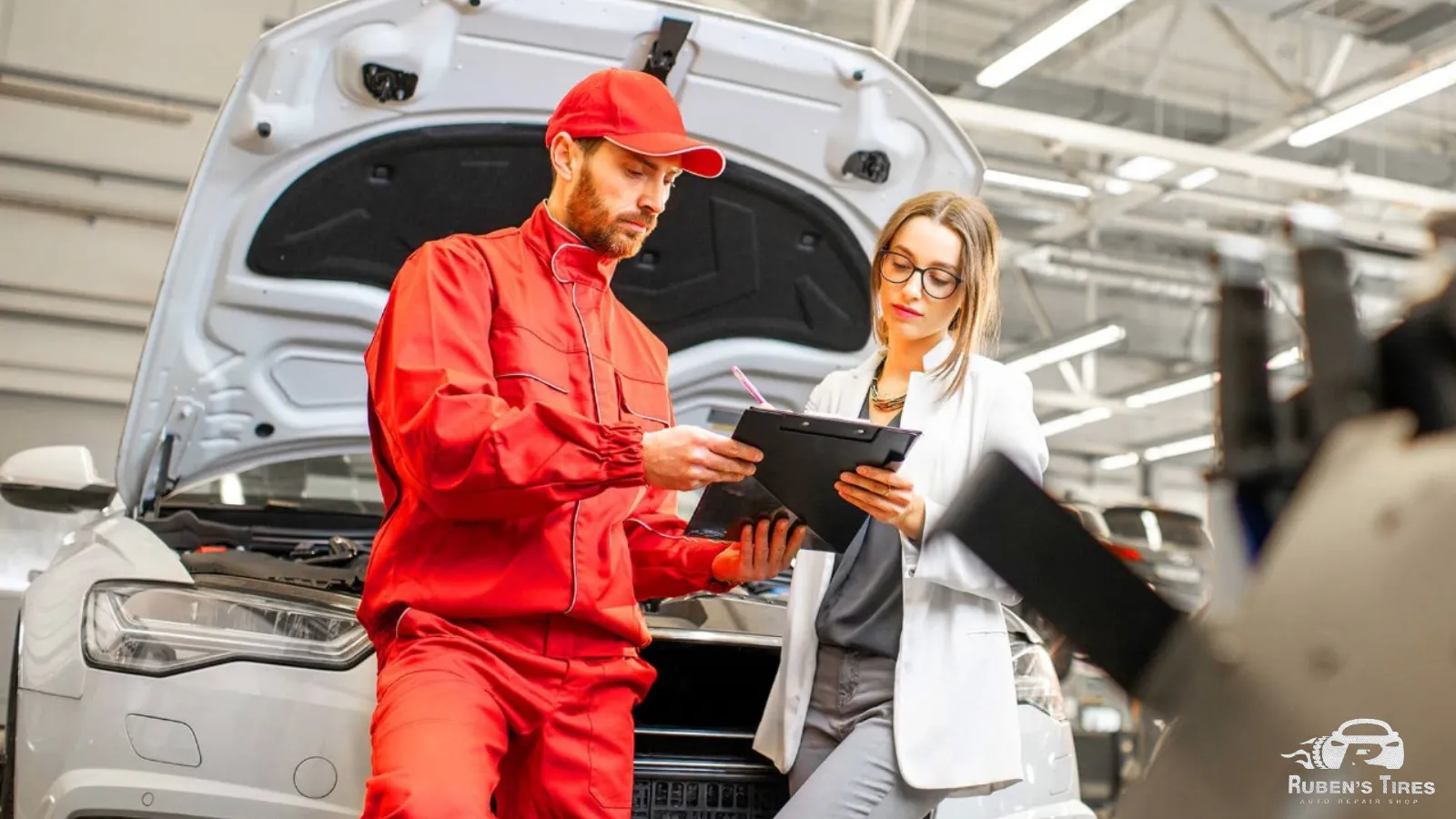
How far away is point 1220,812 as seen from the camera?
1.75ft

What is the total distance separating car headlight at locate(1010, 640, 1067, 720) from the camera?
6.82 feet

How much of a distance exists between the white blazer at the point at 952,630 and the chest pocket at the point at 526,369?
0.49 m

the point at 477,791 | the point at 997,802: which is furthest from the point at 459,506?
the point at 997,802

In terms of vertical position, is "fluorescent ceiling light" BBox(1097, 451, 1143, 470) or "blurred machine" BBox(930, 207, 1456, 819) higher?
"fluorescent ceiling light" BBox(1097, 451, 1143, 470)

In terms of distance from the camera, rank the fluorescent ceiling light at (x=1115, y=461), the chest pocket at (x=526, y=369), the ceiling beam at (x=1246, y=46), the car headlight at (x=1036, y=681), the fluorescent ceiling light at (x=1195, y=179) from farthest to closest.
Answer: the fluorescent ceiling light at (x=1115, y=461) → the fluorescent ceiling light at (x=1195, y=179) → the ceiling beam at (x=1246, y=46) → the car headlight at (x=1036, y=681) → the chest pocket at (x=526, y=369)

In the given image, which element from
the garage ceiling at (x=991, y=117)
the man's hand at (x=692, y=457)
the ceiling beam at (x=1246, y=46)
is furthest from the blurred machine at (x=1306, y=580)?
the ceiling beam at (x=1246, y=46)

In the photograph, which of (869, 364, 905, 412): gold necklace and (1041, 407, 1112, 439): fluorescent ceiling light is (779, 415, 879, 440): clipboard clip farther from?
(1041, 407, 1112, 439): fluorescent ceiling light

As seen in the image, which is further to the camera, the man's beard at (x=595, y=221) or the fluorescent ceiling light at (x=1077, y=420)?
the fluorescent ceiling light at (x=1077, y=420)

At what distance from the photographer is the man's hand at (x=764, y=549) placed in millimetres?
1776

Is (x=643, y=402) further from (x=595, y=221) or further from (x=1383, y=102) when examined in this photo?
(x=1383, y=102)

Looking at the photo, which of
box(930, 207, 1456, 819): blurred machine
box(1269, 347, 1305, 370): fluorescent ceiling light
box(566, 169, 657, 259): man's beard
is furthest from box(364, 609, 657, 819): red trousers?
box(1269, 347, 1305, 370): fluorescent ceiling light

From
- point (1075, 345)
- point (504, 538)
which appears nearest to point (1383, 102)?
point (1075, 345)

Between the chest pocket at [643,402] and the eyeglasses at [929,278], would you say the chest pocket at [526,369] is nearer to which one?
the chest pocket at [643,402]

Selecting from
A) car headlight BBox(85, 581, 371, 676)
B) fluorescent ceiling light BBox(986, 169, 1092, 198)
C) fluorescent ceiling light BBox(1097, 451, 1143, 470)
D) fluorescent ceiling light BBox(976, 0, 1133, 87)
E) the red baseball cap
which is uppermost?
fluorescent ceiling light BBox(986, 169, 1092, 198)
